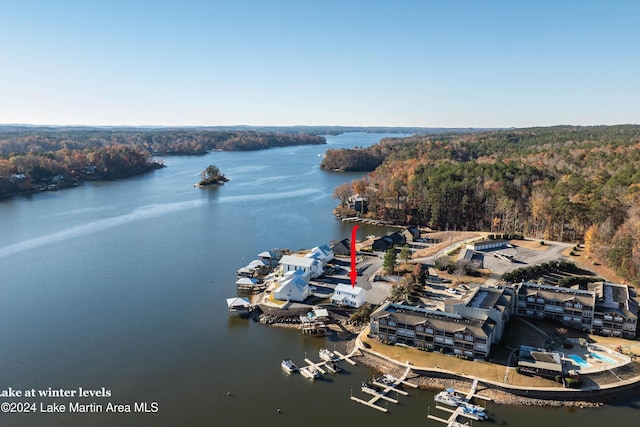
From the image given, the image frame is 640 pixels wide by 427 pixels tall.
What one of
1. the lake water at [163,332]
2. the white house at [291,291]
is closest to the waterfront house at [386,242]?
the lake water at [163,332]

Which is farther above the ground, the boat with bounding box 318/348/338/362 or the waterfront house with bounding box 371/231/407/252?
the waterfront house with bounding box 371/231/407/252

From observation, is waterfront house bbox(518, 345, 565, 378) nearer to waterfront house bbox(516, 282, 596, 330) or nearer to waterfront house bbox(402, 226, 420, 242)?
waterfront house bbox(516, 282, 596, 330)

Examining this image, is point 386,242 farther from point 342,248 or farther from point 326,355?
point 326,355

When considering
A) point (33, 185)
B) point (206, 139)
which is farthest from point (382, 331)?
point (206, 139)

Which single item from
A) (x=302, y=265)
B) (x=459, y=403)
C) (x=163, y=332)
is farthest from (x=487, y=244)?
(x=163, y=332)

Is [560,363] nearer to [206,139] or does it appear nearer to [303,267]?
[303,267]

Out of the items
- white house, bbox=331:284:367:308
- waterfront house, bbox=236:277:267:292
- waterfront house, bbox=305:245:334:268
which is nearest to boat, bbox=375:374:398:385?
white house, bbox=331:284:367:308
